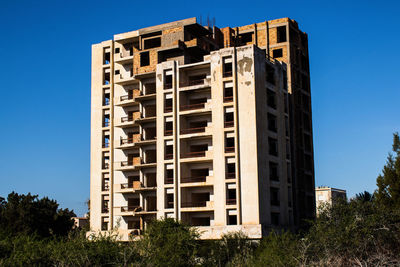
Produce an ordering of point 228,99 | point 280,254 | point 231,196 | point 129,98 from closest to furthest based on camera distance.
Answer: point 280,254 < point 231,196 < point 228,99 < point 129,98

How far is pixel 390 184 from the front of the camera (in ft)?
172

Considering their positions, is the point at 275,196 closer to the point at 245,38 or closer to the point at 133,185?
the point at 133,185

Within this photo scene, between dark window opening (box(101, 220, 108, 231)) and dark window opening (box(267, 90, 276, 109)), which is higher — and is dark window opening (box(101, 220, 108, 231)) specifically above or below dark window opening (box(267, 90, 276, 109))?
below

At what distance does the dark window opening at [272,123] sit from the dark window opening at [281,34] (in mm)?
11700

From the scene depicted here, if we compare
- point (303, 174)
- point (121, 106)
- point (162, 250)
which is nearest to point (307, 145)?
point (303, 174)

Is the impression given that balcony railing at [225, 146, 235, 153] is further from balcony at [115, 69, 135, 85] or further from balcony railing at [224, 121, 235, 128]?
balcony at [115, 69, 135, 85]

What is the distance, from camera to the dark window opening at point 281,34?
2640 inches

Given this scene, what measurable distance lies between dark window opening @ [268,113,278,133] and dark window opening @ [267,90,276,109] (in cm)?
105

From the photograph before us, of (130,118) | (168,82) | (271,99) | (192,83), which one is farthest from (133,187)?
(271,99)

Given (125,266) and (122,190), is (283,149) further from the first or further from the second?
(125,266)

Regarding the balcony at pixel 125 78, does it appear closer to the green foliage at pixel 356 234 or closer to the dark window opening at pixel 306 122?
the dark window opening at pixel 306 122

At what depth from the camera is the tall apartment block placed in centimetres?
5500

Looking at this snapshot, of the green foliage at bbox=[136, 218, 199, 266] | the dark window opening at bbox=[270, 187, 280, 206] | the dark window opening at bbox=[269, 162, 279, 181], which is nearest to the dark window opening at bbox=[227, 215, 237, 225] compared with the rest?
the green foliage at bbox=[136, 218, 199, 266]

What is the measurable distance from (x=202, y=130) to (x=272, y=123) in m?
7.43
